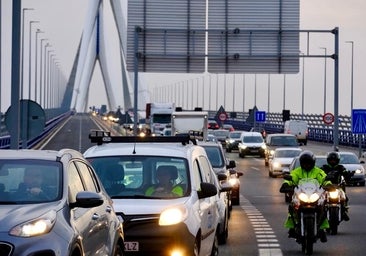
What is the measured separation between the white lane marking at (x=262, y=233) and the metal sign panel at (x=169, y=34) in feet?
68.7

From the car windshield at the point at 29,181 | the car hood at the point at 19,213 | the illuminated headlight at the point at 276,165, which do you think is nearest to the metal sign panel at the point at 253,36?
the illuminated headlight at the point at 276,165

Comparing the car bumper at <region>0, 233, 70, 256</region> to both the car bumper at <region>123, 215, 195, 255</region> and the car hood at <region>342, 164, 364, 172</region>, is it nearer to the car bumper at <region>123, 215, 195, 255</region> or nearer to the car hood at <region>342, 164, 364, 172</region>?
the car bumper at <region>123, 215, 195, 255</region>

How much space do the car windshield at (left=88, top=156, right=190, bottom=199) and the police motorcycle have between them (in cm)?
358

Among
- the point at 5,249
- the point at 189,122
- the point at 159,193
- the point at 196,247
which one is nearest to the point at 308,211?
the point at 159,193

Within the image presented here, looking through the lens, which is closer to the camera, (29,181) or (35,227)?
(35,227)

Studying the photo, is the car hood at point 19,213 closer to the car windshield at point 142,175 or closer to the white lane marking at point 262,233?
the car windshield at point 142,175

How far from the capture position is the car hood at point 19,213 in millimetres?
8734

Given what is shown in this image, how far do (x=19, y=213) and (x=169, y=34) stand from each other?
41.2 m

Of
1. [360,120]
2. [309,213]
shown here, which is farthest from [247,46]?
[309,213]

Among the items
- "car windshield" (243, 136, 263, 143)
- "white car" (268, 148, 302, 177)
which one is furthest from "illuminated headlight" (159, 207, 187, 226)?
"car windshield" (243, 136, 263, 143)

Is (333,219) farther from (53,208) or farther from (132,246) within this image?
(53,208)

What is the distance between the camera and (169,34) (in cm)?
5000

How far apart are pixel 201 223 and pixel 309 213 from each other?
3844 mm

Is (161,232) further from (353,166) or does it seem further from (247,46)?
(247,46)
